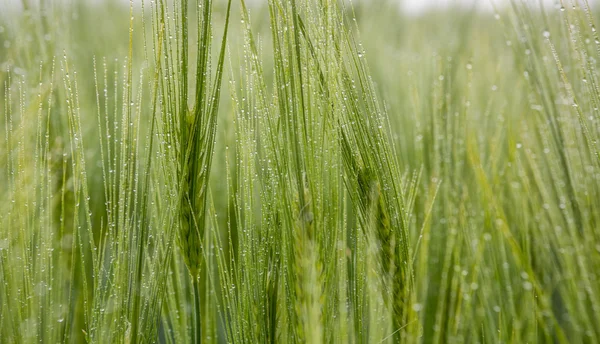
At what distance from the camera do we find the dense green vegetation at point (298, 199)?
504mm

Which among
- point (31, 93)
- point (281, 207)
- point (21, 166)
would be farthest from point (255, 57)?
point (31, 93)

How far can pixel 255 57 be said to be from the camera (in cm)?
52

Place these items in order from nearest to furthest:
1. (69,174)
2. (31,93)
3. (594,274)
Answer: (594,274) → (31,93) → (69,174)

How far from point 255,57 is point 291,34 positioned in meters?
0.05

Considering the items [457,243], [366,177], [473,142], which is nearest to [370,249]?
[366,177]

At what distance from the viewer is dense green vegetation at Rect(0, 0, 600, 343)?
50 centimetres

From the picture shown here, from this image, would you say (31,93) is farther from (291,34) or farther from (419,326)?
(419,326)

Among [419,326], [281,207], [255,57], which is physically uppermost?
[255,57]

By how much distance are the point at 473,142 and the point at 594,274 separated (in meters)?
0.24

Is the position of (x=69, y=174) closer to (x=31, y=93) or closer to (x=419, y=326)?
(x=31, y=93)

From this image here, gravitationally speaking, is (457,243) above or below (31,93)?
below

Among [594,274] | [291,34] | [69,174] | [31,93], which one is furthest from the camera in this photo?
[69,174]

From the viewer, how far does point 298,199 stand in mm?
497

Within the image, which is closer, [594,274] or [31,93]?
[594,274]
